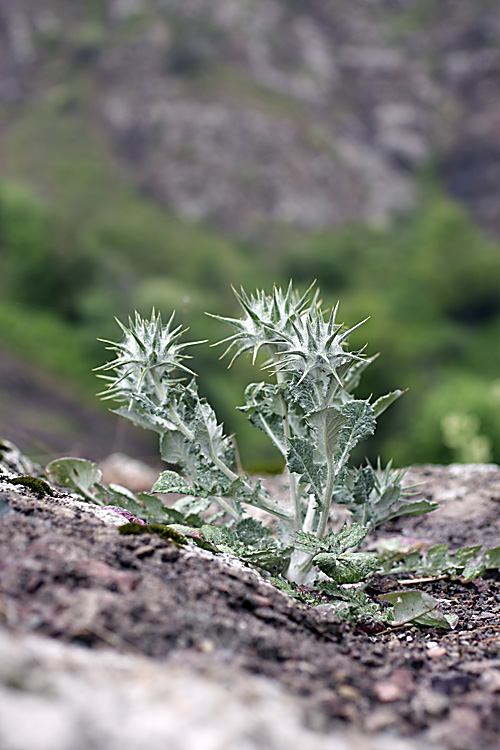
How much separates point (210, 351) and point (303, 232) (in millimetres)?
36559

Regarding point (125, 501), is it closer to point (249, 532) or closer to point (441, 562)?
point (249, 532)

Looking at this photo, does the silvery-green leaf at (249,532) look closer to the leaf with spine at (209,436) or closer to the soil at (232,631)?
the leaf with spine at (209,436)

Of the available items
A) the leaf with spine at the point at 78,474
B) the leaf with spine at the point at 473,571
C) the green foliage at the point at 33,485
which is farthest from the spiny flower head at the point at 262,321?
the leaf with spine at the point at 473,571

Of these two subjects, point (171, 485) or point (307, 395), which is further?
point (171, 485)

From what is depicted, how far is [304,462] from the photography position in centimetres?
331

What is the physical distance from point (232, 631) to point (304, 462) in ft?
3.99

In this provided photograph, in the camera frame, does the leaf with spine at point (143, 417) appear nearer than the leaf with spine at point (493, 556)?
Yes

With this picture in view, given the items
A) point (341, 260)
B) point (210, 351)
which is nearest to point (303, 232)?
point (341, 260)

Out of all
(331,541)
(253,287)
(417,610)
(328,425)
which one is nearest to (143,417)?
(328,425)

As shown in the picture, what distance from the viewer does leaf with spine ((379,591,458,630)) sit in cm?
312

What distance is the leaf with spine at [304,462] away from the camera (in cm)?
328

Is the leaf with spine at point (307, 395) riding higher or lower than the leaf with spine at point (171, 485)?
higher

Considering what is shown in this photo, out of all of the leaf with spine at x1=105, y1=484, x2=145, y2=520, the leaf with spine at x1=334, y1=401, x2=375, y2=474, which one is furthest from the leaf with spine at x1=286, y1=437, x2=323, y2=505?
the leaf with spine at x1=105, y1=484, x2=145, y2=520

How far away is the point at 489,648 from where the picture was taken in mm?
2762
